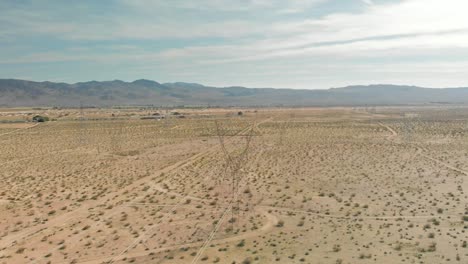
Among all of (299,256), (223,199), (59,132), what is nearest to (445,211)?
(299,256)

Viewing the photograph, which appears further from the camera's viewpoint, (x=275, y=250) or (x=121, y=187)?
(x=121, y=187)

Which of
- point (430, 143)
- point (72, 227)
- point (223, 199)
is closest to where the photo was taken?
point (72, 227)

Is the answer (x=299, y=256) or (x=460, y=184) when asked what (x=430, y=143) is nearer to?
(x=460, y=184)

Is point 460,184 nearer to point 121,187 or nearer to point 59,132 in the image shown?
point 121,187

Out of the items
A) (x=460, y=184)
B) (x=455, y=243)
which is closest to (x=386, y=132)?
(x=460, y=184)

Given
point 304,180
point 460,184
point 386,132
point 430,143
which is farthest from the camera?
point 386,132

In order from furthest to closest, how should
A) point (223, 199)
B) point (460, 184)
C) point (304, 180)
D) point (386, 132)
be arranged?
1. point (386, 132)
2. point (304, 180)
3. point (460, 184)
4. point (223, 199)
